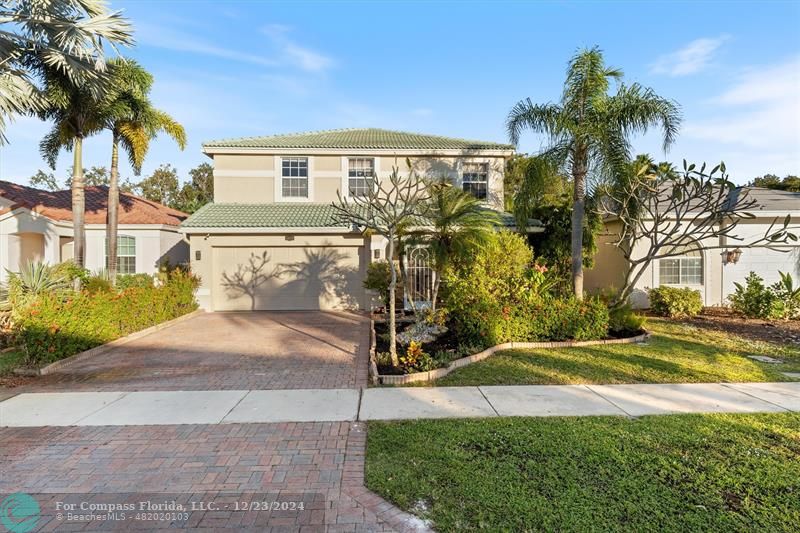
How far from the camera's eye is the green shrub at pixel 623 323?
10578 millimetres

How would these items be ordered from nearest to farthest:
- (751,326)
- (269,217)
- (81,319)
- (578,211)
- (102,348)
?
(81,319)
(102,348)
(751,326)
(578,211)
(269,217)

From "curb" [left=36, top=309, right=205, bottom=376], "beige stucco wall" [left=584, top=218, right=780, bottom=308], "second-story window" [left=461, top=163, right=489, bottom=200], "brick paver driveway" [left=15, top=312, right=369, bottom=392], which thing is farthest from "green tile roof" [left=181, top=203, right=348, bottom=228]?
"beige stucco wall" [left=584, top=218, right=780, bottom=308]

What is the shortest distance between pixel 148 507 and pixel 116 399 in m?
3.39

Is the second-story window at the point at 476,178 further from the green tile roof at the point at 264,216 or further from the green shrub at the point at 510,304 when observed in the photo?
the green shrub at the point at 510,304

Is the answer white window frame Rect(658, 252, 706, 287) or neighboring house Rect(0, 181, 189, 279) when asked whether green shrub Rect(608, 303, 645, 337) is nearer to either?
white window frame Rect(658, 252, 706, 287)

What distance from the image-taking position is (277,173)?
16797 millimetres

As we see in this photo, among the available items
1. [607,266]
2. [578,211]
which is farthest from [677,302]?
[578,211]

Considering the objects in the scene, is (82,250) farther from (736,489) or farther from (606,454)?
(736,489)

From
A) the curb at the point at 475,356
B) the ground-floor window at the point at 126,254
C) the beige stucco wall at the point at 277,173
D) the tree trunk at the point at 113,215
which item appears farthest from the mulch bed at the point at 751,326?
the ground-floor window at the point at 126,254

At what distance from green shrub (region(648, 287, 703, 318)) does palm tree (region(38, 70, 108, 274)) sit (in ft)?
65.8

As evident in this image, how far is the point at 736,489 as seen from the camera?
3672mm

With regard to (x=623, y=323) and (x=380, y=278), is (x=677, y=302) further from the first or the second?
(x=380, y=278)

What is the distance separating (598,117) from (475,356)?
7882 millimetres

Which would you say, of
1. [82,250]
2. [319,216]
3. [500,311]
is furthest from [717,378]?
[82,250]
